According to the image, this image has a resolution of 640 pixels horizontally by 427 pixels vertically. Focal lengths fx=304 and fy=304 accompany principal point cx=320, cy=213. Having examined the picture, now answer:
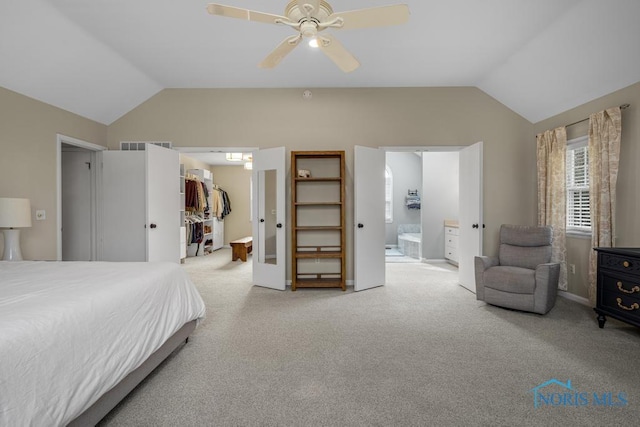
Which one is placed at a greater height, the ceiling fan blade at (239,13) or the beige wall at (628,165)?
the ceiling fan blade at (239,13)

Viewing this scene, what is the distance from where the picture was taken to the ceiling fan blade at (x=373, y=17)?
1.85 m

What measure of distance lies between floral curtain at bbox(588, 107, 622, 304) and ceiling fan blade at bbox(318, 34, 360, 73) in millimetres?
2864

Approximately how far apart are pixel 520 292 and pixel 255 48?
4.00 meters

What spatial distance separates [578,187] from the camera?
3.86 m

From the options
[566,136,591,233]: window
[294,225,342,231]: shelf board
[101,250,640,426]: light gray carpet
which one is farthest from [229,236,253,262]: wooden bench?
[566,136,591,233]: window

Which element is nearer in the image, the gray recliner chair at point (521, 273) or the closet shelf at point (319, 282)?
the gray recliner chair at point (521, 273)

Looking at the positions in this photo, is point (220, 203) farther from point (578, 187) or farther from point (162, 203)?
point (578, 187)

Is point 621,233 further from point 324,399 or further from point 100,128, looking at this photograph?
point 100,128

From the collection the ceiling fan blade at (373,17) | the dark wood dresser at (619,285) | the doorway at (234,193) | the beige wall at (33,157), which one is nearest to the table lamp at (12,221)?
the beige wall at (33,157)

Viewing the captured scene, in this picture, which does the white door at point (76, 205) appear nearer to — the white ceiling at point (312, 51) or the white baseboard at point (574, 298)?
the white ceiling at point (312, 51)

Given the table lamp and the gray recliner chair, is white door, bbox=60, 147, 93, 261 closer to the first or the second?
the table lamp

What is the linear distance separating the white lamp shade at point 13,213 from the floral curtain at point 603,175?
5925 millimetres

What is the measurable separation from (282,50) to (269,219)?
250cm

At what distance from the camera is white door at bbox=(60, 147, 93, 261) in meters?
4.49
